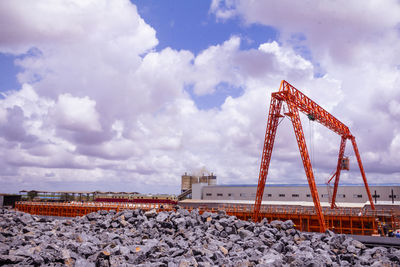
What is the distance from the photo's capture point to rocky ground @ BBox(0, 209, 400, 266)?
9.80 meters

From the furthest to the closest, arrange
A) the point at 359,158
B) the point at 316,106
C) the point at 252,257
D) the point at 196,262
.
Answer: the point at 359,158
the point at 316,106
the point at 252,257
the point at 196,262

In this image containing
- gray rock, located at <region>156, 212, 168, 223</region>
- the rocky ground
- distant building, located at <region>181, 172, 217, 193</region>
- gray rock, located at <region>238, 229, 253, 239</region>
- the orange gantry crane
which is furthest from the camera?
distant building, located at <region>181, 172, 217, 193</region>

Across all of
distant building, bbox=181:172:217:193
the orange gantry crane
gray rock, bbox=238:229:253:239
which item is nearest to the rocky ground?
gray rock, bbox=238:229:253:239

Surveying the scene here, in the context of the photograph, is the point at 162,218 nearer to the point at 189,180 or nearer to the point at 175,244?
the point at 175,244

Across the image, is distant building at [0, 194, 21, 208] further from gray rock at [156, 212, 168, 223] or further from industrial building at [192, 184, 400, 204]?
gray rock at [156, 212, 168, 223]

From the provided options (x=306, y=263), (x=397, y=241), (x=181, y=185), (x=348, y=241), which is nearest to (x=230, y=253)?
(x=306, y=263)

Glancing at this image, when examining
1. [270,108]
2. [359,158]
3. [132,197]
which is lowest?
[132,197]

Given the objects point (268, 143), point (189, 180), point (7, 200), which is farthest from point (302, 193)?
point (7, 200)

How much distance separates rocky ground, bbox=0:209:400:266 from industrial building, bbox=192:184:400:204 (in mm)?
31833

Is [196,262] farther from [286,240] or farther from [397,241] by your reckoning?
[397,241]

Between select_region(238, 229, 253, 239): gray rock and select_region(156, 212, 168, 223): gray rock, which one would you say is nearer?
select_region(238, 229, 253, 239): gray rock

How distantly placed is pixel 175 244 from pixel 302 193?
37016 millimetres

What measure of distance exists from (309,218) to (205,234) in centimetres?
2137

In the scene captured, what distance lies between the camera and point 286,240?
13180 millimetres
